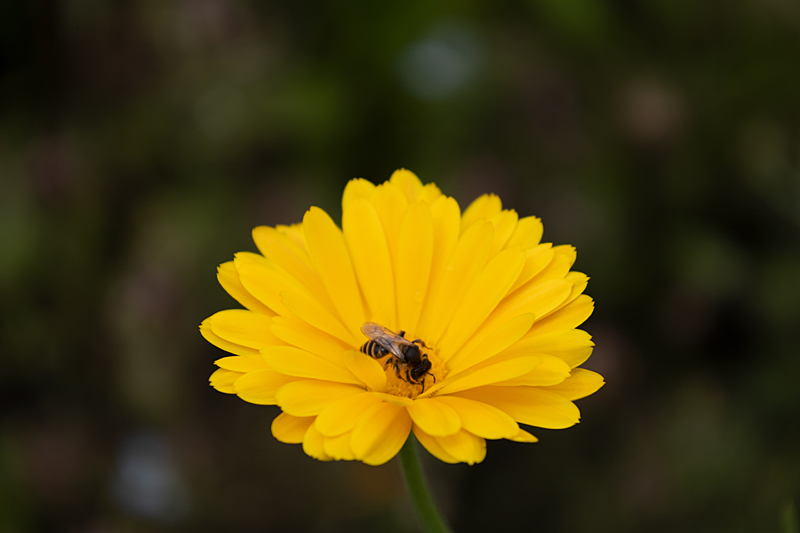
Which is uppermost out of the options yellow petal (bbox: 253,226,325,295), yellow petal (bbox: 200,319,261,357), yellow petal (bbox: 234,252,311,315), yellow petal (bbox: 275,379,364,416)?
yellow petal (bbox: 253,226,325,295)

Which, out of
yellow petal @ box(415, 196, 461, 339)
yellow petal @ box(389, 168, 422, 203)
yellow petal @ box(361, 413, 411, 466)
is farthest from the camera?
yellow petal @ box(389, 168, 422, 203)

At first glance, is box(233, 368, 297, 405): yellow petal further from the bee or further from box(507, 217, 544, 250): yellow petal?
box(507, 217, 544, 250): yellow petal

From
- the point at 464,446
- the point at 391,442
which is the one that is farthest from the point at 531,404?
the point at 391,442

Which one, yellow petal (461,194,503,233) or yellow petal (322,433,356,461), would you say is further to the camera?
yellow petal (461,194,503,233)

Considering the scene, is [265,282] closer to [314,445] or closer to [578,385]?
[314,445]

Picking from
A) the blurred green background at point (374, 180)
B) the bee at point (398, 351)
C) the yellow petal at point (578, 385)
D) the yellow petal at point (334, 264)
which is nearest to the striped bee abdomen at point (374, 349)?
the bee at point (398, 351)

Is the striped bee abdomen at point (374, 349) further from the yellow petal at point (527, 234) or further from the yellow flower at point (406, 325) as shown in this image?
the yellow petal at point (527, 234)

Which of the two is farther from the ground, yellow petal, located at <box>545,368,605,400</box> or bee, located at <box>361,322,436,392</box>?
bee, located at <box>361,322,436,392</box>

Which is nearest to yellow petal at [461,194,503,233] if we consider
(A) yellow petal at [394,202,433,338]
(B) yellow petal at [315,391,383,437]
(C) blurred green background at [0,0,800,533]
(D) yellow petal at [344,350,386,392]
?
(A) yellow petal at [394,202,433,338]
